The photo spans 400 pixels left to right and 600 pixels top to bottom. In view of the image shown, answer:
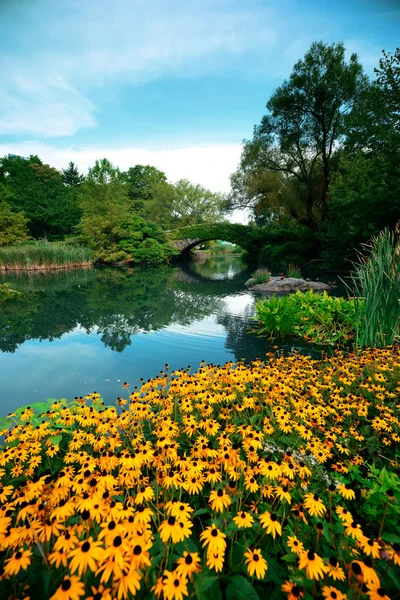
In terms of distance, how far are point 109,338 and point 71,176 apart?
5360cm

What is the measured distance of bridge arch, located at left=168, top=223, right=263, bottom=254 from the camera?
31141mm

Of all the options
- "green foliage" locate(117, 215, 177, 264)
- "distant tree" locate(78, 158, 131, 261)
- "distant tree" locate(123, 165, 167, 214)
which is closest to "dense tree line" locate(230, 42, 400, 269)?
"green foliage" locate(117, 215, 177, 264)

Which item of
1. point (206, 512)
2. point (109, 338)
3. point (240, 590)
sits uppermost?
point (240, 590)

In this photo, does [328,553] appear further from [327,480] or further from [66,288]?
[66,288]

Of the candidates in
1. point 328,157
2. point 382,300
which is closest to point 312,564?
point 382,300

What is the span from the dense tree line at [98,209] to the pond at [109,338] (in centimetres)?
1484

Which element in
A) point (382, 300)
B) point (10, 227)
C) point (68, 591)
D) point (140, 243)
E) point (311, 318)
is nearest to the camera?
point (68, 591)

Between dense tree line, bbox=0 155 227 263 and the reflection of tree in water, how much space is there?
12252 millimetres

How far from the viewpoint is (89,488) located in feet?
4.71

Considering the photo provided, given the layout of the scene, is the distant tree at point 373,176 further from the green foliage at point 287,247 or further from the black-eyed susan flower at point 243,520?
the black-eyed susan flower at point 243,520

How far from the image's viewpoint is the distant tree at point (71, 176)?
2021 inches

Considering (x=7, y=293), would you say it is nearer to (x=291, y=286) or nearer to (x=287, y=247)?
(x=291, y=286)

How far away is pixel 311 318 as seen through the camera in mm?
7125

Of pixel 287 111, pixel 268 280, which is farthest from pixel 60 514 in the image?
pixel 287 111
